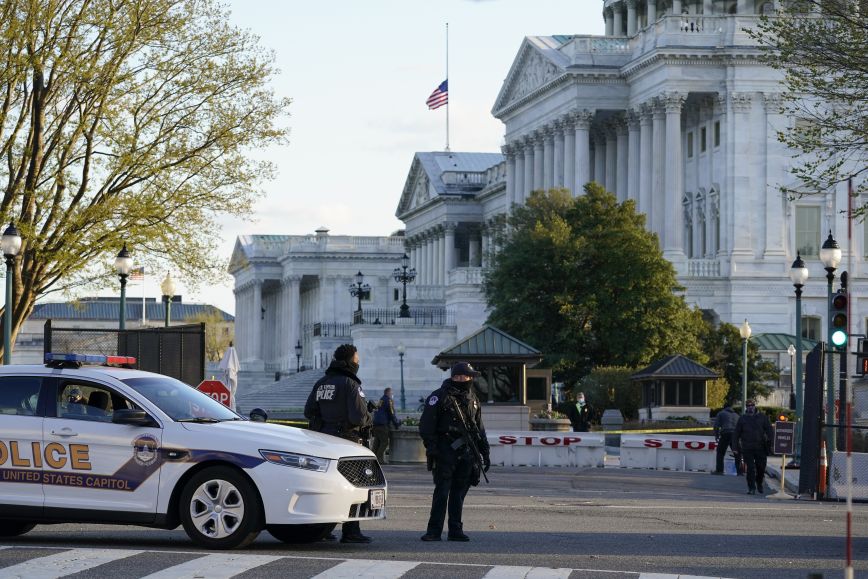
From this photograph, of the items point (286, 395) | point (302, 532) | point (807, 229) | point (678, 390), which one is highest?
point (807, 229)

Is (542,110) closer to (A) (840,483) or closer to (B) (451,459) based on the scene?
(A) (840,483)

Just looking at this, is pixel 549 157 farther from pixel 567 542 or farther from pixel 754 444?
pixel 567 542

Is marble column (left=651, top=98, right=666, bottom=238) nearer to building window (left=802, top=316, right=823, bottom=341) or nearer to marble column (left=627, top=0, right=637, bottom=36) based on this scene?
building window (left=802, top=316, right=823, bottom=341)

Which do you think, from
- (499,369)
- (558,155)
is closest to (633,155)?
(558,155)

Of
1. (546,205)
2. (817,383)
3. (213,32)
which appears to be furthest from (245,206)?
(546,205)

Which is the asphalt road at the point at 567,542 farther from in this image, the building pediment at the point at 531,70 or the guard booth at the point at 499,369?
the building pediment at the point at 531,70

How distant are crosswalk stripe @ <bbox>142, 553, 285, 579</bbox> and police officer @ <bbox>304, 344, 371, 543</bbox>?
7.89 feet

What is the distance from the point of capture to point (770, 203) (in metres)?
87.2

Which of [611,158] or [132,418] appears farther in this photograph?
[611,158]

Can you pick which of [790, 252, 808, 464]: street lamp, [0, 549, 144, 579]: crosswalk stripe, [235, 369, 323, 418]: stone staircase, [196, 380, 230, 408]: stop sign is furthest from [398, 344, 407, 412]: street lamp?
[0, 549, 144, 579]: crosswalk stripe

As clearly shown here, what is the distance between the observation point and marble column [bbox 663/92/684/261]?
88562 mm

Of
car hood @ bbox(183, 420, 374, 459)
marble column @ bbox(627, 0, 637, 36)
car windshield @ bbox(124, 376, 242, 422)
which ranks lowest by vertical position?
car hood @ bbox(183, 420, 374, 459)

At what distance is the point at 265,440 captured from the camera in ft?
56.6

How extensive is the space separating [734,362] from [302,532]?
5603cm
